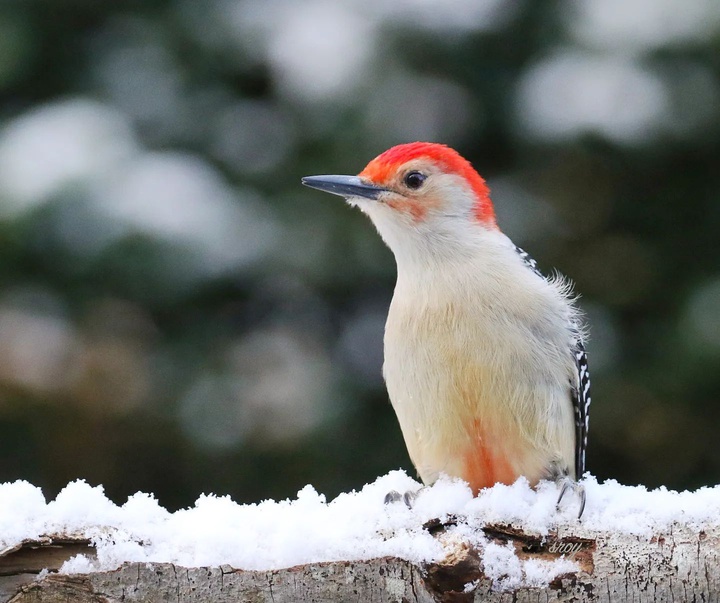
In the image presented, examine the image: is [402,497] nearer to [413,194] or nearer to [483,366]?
[483,366]

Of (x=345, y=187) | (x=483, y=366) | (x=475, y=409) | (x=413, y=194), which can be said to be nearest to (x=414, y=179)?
(x=413, y=194)

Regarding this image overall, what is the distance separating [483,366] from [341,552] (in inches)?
38.9

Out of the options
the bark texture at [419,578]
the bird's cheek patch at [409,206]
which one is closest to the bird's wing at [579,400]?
the bird's cheek patch at [409,206]

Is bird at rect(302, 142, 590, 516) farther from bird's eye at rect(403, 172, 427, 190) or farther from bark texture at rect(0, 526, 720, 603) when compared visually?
bark texture at rect(0, 526, 720, 603)

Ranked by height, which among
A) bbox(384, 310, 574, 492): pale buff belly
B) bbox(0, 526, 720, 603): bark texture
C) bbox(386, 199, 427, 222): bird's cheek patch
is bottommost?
bbox(0, 526, 720, 603): bark texture

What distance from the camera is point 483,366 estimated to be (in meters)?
3.27

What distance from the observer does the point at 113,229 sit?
458cm

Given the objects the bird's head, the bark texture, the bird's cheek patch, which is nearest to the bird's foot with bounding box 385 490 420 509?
the bark texture

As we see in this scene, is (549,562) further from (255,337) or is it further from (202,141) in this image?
(202,141)

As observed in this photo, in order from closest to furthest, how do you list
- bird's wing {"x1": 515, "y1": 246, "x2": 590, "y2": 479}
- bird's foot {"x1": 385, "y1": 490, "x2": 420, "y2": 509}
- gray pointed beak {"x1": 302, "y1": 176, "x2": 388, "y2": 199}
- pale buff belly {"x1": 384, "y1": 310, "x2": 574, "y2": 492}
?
bird's foot {"x1": 385, "y1": 490, "x2": 420, "y2": 509}, pale buff belly {"x1": 384, "y1": 310, "x2": 574, "y2": 492}, bird's wing {"x1": 515, "y1": 246, "x2": 590, "y2": 479}, gray pointed beak {"x1": 302, "y1": 176, "x2": 388, "y2": 199}

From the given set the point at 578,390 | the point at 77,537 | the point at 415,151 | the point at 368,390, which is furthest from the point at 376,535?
the point at 368,390

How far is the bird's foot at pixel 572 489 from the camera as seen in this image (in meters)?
2.88

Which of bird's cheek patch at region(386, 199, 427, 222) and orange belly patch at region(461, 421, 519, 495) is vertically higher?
bird's cheek patch at region(386, 199, 427, 222)

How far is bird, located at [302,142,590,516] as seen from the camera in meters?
3.29
